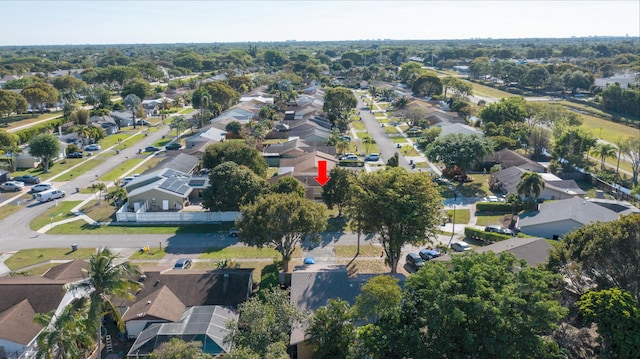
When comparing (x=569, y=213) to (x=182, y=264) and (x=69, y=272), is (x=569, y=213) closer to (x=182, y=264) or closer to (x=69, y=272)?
(x=182, y=264)

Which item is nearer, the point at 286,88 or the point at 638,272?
the point at 638,272

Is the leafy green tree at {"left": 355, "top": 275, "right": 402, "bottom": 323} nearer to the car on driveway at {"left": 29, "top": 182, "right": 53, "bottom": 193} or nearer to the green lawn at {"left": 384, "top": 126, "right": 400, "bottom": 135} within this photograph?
the car on driveway at {"left": 29, "top": 182, "right": 53, "bottom": 193}

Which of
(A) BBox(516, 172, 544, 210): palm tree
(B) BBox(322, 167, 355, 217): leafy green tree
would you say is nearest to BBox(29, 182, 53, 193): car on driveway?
(B) BBox(322, 167, 355, 217): leafy green tree

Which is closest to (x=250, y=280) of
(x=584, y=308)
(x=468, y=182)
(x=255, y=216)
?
(x=255, y=216)

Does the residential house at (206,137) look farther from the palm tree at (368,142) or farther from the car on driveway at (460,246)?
the car on driveway at (460,246)

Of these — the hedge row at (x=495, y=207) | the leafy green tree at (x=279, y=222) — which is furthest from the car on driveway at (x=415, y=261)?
the hedge row at (x=495, y=207)

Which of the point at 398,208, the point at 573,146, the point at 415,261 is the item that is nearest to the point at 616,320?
the point at 398,208

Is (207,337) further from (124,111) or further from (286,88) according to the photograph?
(286,88)
